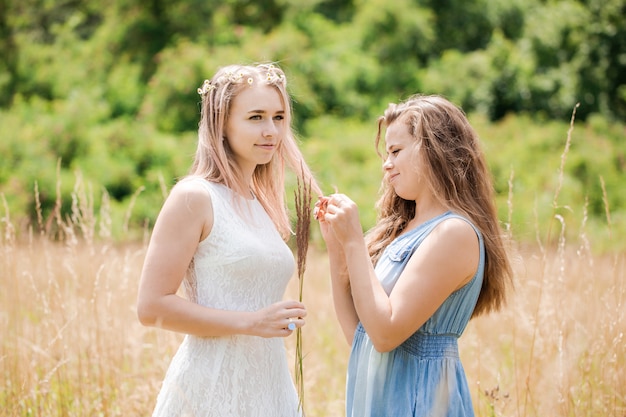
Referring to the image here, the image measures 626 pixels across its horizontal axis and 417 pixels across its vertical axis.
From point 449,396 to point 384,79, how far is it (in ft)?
36.7

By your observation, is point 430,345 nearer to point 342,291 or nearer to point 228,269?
point 342,291

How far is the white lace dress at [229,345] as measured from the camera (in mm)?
2143

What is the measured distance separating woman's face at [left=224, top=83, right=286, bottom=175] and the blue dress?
22.8 inches

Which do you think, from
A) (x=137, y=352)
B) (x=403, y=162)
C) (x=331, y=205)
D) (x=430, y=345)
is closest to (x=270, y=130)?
(x=331, y=205)

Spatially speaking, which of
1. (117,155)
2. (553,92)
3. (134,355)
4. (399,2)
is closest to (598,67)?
(553,92)

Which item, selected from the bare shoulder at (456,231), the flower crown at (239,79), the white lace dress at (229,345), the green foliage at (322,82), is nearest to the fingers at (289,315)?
the white lace dress at (229,345)

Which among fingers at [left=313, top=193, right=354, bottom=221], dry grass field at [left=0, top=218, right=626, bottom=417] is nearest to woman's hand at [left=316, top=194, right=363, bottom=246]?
fingers at [left=313, top=193, right=354, bottom=221]

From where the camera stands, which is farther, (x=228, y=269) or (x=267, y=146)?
(x=267, y=146)

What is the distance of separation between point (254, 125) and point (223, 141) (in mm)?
136

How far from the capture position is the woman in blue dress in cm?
215

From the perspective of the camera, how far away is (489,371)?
4160 millimetres

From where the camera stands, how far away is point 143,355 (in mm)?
4090

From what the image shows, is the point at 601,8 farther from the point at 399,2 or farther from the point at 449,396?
the point at 449,396

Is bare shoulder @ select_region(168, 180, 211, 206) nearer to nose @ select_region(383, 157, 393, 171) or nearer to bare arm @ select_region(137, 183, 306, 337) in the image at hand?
bare arm @ select_region(137, 183, 306, 337)
